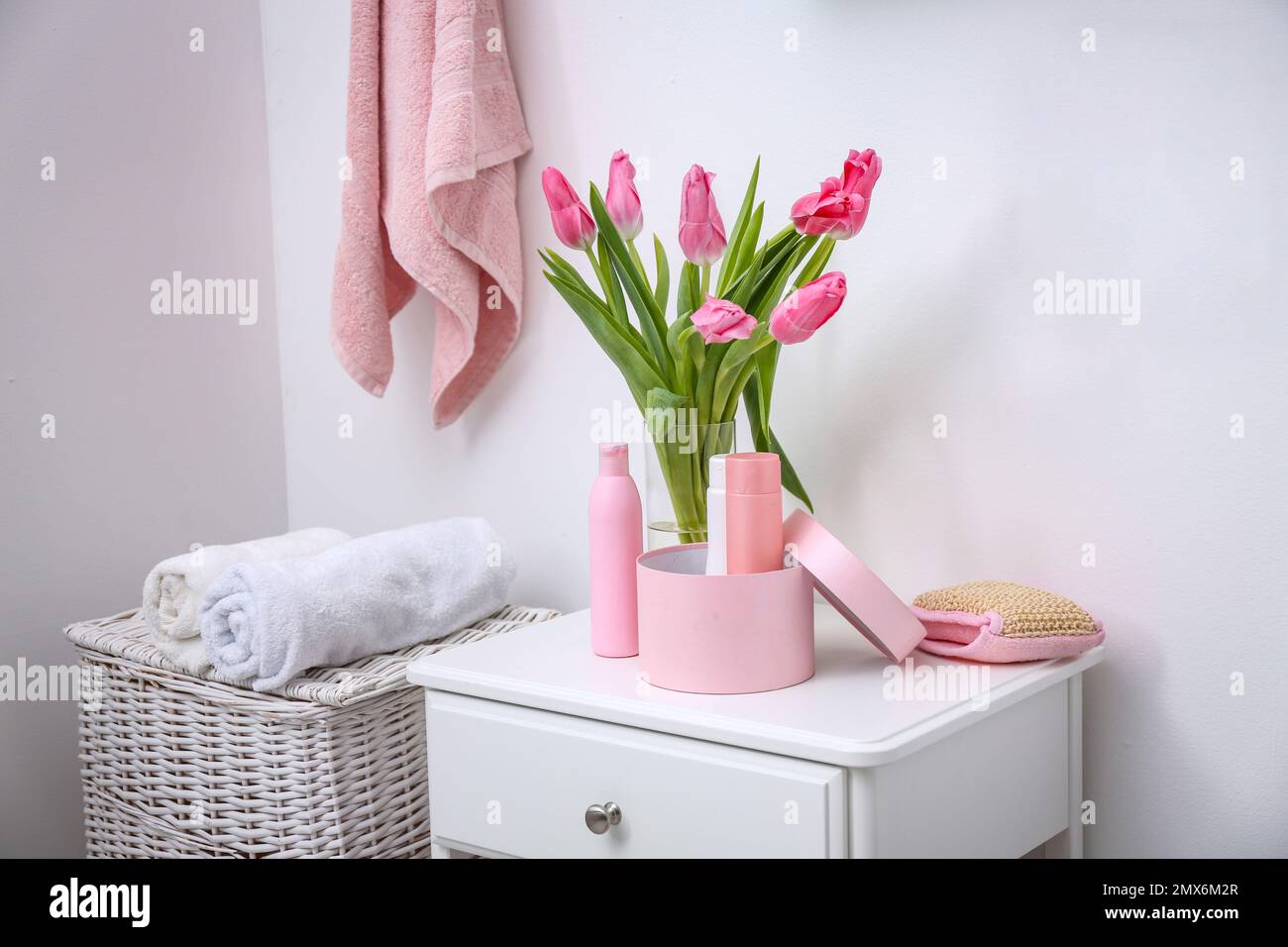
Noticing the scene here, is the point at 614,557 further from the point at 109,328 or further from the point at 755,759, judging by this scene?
the point at 109,328

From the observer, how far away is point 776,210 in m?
1.16

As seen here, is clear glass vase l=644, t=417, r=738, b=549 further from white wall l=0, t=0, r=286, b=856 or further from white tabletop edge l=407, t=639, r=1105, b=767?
white wall l=0, t=0, r=286, b=856

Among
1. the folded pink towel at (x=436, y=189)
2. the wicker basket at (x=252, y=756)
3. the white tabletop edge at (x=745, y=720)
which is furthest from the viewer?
the folded pink towel at (x=436, y=189)

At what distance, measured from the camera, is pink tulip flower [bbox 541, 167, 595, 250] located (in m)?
0.97

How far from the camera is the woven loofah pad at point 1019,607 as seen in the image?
889mm

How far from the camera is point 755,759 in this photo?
0.79 meters

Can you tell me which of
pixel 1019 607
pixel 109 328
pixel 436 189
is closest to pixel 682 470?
pixel 1019 607

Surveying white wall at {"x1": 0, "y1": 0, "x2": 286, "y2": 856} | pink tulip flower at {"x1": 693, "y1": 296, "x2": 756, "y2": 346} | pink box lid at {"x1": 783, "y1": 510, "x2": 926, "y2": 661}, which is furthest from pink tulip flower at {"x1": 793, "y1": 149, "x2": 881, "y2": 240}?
white wall at {"x1": 0, "y1": 0, "x2": 286, "y2": 856}

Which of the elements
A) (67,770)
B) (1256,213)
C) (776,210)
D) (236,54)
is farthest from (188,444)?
(1256,213)

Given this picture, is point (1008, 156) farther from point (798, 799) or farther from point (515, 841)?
point (515, 841)

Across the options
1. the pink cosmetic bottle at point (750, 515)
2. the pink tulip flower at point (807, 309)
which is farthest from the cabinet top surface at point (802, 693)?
the pink tulip flower at point (807, 309)

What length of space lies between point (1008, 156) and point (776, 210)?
0.24 m

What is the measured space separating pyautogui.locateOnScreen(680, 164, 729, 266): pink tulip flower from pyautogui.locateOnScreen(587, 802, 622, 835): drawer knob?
454 millimetres

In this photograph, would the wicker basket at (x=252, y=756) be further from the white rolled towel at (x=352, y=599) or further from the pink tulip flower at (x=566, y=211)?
the pink tulip flower at (x=566, y=211)
